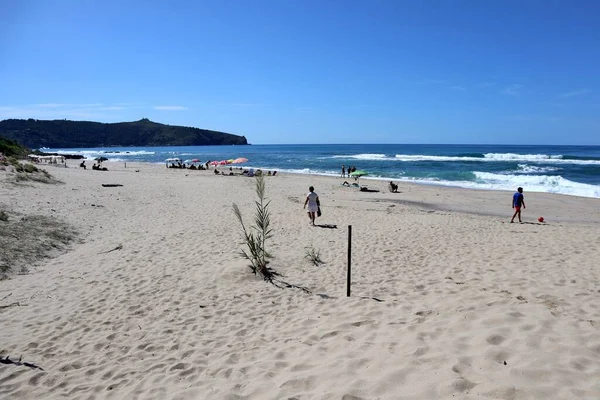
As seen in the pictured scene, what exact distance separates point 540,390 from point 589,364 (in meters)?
0.83

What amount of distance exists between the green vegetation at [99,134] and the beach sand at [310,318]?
15794 cm

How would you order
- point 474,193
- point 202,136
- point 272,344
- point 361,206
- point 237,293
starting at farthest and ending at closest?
point 202,136 < point 474,193 < point 361,206 < point 237,293 < point 272,344

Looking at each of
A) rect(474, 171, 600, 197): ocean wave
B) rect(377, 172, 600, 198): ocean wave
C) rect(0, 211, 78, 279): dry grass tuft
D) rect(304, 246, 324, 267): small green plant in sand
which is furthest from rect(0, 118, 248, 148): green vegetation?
rect(304, 246, 324, 267): small green plant in sand

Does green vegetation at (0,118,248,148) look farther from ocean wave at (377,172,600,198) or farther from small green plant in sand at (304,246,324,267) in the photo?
small green plant in sand at (304,246,324,267)

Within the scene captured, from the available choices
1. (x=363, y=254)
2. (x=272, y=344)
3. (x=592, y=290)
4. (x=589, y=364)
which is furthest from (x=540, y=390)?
(x=363, y=254)

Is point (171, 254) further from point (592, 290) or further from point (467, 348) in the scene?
point (592, 290)

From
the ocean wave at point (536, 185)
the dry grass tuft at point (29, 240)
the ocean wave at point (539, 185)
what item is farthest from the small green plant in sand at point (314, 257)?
the ocean wave at point (539, 185)

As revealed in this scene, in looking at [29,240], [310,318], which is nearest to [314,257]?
[310,318]

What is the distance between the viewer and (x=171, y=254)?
28.9 feet

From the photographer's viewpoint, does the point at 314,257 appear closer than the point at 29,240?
Yes

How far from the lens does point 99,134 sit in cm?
17025

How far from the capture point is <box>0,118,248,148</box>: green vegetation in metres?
142

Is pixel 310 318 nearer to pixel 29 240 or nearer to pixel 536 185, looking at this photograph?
pixel 29 240

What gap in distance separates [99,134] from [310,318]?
192m
